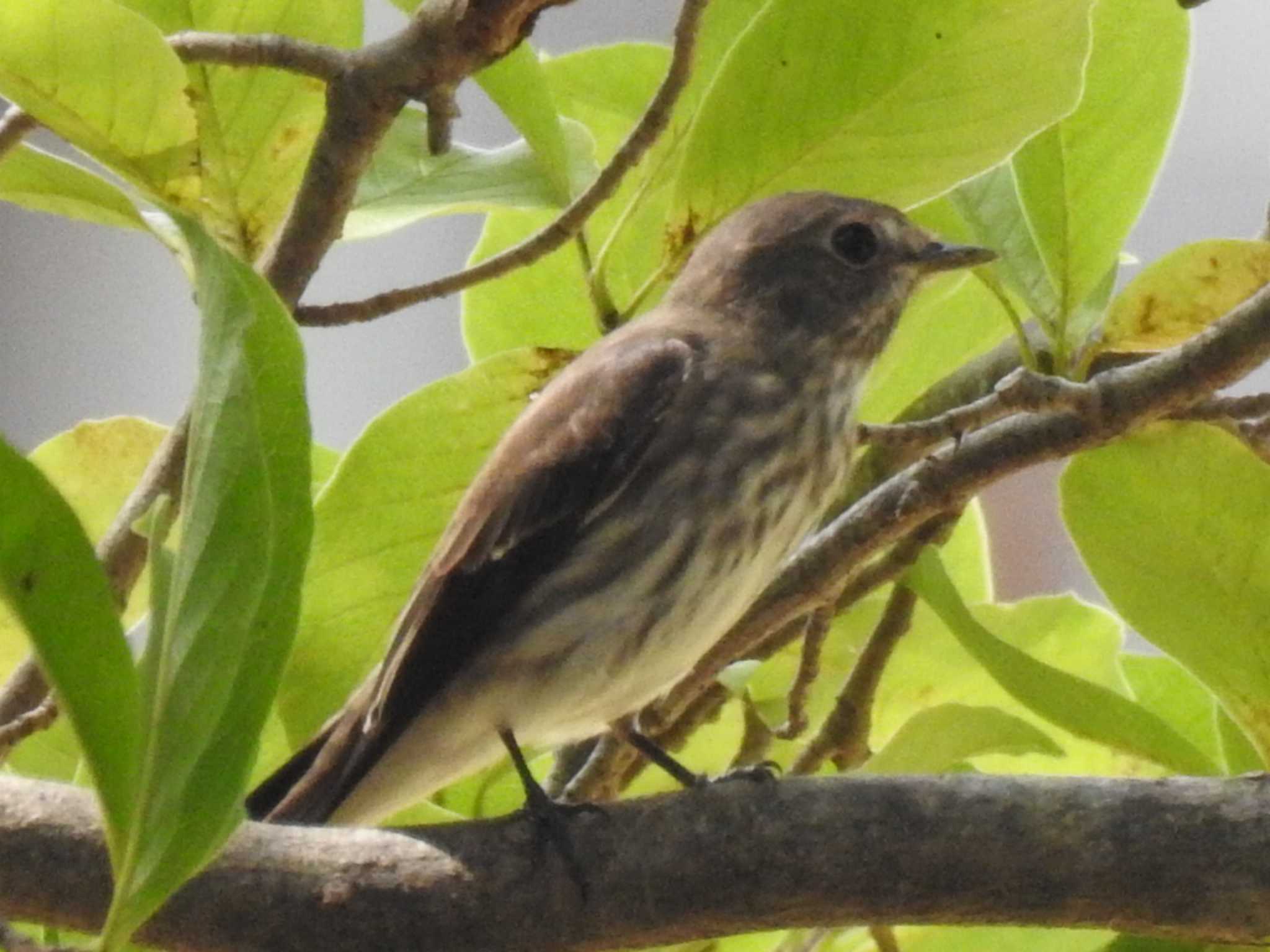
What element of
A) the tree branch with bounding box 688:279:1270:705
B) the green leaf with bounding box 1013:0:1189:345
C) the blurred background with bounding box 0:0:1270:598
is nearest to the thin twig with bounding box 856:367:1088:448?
the tree branch with bounding box 688:279:1270:705

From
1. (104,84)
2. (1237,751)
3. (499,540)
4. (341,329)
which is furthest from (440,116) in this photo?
(341,329)

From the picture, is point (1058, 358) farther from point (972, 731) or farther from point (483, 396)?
point (483, 396)

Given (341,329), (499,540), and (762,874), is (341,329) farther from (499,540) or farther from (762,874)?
(762,874)

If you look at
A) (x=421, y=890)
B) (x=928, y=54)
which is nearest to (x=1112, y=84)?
(x=928, y=54)

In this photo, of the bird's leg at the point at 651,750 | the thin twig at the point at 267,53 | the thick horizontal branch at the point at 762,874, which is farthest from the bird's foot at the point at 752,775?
the thin twig at the point at 267,53

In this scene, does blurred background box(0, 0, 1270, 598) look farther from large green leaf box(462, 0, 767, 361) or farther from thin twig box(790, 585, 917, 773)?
thin twig box(790, 585, 917, 773)

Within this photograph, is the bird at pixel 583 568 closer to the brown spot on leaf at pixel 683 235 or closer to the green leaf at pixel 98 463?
the brown spot on leaf at pixel 683 235

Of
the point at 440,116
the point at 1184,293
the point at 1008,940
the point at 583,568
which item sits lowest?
the point at 1008,940
